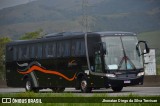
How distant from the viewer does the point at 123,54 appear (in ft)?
92.7

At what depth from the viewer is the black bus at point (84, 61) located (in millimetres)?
28078

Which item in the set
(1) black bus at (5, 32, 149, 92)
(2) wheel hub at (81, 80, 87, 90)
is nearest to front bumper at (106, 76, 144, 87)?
(1) black bus at (5, 32, 149, 92)

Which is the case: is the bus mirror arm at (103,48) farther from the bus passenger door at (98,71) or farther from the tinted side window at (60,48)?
the tinted side window at (60,48)

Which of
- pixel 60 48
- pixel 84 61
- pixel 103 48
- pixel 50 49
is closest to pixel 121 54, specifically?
pixel 103 48

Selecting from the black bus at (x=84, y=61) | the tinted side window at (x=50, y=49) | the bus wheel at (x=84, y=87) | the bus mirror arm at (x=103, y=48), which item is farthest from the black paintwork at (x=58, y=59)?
the bus mirror arm at (x=103, y=48)

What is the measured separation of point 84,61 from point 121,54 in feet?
6.61

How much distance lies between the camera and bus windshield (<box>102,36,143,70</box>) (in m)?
28.0

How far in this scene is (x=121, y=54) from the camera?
28.2 metres

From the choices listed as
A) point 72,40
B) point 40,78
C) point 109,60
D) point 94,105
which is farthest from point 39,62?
point 94,105

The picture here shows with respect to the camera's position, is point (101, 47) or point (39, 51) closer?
point (101, 47)

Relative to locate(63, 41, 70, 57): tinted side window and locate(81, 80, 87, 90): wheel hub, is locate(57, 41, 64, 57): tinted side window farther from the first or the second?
locate(81, 80, 87, 90): wheel hub

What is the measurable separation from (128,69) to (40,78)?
22.0ft

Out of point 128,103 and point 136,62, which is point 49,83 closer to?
point 136,62

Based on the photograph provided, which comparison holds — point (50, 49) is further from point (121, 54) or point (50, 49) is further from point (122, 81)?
point (122, 81)
